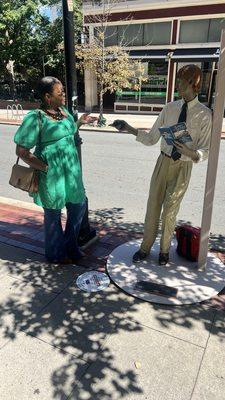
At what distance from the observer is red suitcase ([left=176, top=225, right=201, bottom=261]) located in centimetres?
373

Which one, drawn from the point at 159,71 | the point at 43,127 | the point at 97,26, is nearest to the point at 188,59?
the point at 159,71

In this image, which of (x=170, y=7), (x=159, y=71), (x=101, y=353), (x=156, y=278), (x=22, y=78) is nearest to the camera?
(x=101, y=353)

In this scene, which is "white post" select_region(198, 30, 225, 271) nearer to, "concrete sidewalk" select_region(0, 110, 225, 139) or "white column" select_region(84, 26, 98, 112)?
"concrete sidewalk" select_region(0, 110, 225, 139)

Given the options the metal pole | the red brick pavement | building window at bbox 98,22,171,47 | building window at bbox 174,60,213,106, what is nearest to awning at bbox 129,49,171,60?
building window at bbox 98,22,171,47

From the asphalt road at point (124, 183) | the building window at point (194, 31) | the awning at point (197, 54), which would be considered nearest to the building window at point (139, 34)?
the building window at point (194, 31)

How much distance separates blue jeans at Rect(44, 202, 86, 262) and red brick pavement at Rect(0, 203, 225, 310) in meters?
0.22

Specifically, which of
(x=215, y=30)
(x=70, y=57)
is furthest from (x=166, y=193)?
(x=215, y=30)

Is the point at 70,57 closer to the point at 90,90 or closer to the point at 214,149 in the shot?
the point at 214,149

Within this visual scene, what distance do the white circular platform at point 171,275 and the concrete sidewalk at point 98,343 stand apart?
93mm

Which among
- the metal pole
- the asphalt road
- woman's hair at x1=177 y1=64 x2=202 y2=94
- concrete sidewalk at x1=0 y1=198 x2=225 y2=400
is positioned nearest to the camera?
concrete sidewalk at x1=0 y1=198 x2=225 y2=400

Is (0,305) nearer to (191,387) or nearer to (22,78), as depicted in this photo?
(191,387)

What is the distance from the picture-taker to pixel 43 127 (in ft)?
10.4

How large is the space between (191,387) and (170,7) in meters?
19.5

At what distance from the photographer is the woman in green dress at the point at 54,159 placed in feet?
10.4
